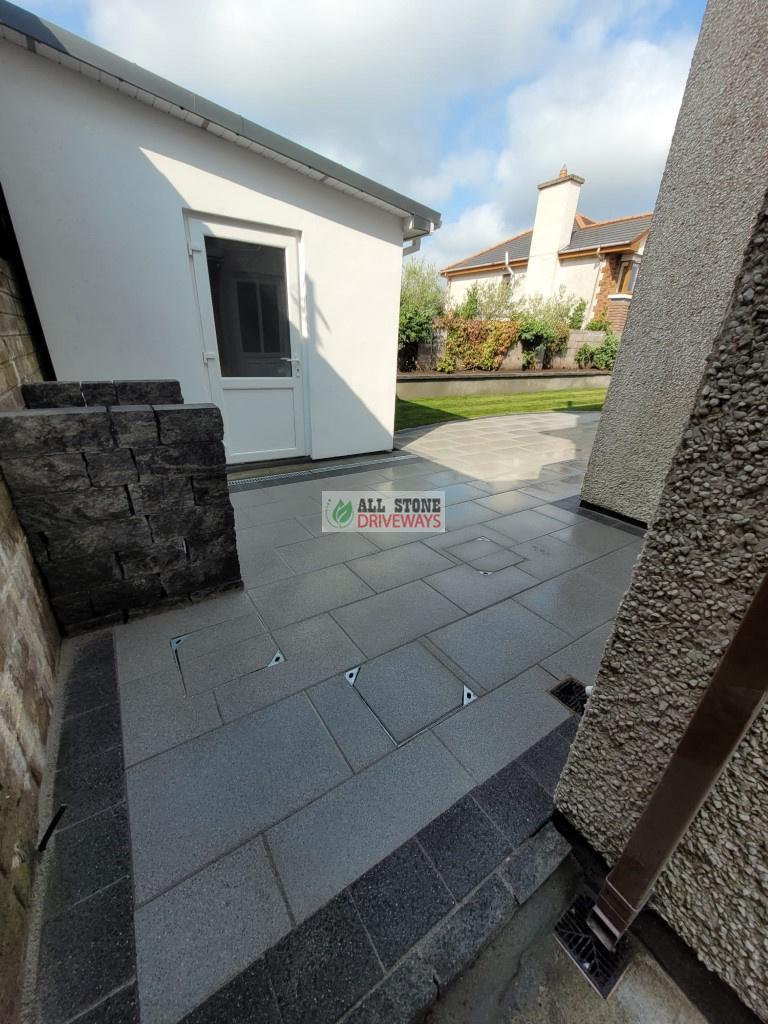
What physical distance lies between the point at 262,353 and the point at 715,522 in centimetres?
447

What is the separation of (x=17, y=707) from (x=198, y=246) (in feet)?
13.0

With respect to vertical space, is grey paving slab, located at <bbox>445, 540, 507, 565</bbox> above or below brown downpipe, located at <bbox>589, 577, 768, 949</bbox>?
below

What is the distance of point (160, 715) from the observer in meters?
1.66

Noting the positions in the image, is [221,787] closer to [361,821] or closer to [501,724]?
[361,821]

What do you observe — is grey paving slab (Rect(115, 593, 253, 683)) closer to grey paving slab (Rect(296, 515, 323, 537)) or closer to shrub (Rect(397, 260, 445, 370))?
grey paving slab (Rect(296, 515, 323, 537))

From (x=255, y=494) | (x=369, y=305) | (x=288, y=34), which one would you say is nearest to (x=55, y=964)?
(x=255, y=494)

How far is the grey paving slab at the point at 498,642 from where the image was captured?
1981 millimetres

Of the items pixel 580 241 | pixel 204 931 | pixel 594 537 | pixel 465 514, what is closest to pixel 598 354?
pixel 580 241

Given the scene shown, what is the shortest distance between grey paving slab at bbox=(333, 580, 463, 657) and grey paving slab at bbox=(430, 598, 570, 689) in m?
0.11

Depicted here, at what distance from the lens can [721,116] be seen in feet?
7.96

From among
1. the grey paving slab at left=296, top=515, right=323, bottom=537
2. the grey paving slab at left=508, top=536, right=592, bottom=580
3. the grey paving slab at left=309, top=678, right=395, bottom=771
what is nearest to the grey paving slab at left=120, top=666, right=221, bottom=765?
the grey paving slab at left=309, top=678, right=395, bottom=771

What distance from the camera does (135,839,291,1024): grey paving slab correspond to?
A: 956 millimetres

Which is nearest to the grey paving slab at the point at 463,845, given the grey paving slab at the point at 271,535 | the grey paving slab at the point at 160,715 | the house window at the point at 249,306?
the grey paving slab at the point at 160,715

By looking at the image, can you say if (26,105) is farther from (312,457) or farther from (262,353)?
(312,457)
